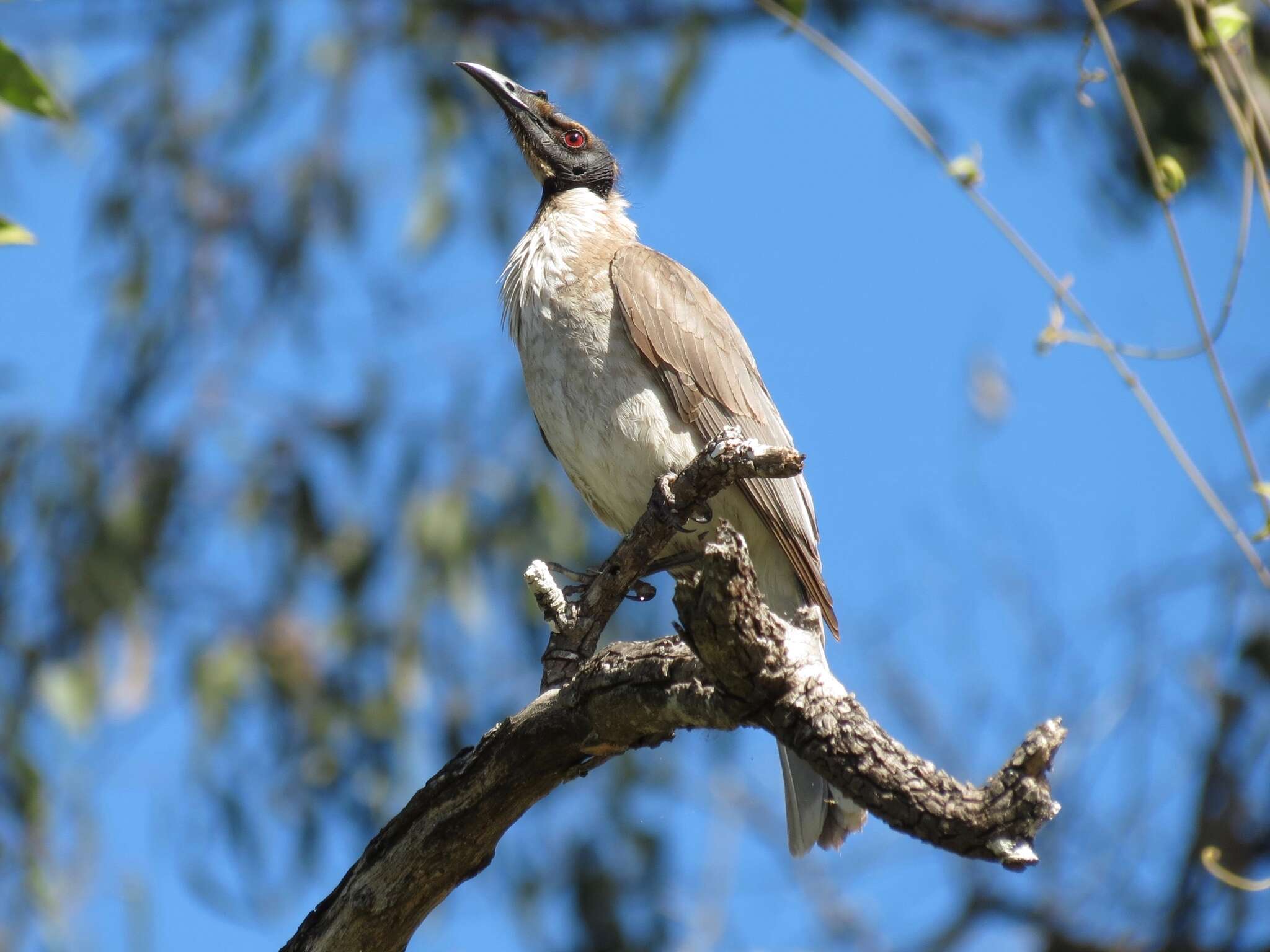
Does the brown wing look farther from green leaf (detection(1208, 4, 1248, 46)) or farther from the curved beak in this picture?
green leaf (detection(1208, 4, 1248, 46))

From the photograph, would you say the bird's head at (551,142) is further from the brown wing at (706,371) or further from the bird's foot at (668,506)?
the bird's foot at (668,506)

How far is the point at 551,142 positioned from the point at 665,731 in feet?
9.24

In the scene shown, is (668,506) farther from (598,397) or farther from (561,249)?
(561,249)

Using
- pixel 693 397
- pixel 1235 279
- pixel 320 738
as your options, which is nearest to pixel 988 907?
pixel 320 738

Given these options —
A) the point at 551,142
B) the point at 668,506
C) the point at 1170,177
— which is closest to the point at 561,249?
the point at 551,142

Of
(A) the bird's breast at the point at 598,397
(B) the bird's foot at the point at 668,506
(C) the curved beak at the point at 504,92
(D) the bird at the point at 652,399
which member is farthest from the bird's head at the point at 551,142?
(B) the bird's foot at the point at 668,506

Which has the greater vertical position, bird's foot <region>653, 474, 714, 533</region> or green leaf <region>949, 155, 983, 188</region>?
green leaf <region>949, 155, 983, 188</region>

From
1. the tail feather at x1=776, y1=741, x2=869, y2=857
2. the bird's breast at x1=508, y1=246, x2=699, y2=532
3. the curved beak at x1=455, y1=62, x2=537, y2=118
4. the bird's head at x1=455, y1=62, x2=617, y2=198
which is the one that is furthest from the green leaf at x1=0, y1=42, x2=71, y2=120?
the curved beak at x1=455, y1=62, x2=537, y2=118

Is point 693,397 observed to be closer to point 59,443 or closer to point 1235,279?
point 1235,279

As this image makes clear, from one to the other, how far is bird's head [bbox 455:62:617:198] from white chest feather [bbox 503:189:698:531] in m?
0.88

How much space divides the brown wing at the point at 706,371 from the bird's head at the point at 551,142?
85cm

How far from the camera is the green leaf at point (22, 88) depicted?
2.45 metres

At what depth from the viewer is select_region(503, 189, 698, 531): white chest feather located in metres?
3.71

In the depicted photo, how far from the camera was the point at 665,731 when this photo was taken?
274 cm
